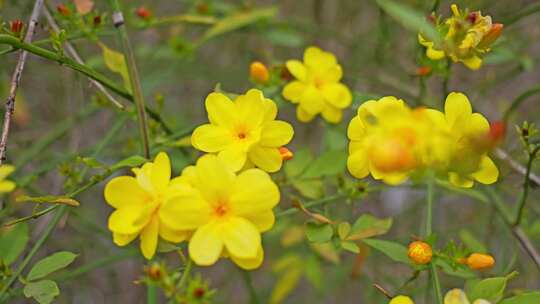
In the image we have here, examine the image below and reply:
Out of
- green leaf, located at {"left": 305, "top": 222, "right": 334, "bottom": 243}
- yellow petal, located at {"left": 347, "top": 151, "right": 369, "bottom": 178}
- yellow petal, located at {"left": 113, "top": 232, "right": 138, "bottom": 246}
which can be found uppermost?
yellow petal, located at {"left": 347, "top": 151, "right": 369, "bottom": 178}

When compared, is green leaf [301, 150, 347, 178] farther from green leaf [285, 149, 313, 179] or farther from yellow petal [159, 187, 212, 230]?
yellow petal [159, 187, 212, 230]

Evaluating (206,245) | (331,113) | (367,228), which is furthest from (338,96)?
(206,245)

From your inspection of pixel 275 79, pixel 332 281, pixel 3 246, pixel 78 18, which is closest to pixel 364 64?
pixel 332 281

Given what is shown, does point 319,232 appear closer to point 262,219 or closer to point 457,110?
point 262,219

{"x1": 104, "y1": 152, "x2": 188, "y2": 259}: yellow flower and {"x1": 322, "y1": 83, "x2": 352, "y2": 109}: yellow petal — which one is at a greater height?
{"x1": 104, "y1": 152, "x2": 188, "y2": 259}: yellow flower

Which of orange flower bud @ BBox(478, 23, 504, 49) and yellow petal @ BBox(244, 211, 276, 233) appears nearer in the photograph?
yellow petal @ BBox(244, 211, 276, 233)

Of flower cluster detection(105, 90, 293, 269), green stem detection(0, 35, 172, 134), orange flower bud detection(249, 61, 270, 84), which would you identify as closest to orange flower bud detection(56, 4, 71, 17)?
green stem detection(0, 35, 172, 134)
